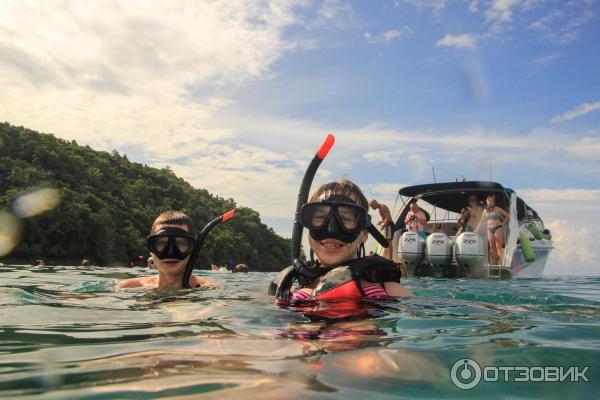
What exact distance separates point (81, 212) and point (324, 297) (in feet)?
94.7

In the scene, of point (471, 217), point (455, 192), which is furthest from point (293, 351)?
point (455, 192)

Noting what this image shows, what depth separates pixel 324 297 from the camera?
286 centimetres

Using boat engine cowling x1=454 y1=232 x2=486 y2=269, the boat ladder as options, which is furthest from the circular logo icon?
the boat ladder

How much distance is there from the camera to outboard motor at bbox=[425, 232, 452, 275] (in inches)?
363

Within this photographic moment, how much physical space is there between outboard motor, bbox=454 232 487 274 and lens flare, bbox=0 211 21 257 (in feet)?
72.9

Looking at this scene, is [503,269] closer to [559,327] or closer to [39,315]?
[559,327]

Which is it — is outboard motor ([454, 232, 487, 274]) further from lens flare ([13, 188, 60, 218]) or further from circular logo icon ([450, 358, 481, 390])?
lens flare ([13, 188, 60, 218])

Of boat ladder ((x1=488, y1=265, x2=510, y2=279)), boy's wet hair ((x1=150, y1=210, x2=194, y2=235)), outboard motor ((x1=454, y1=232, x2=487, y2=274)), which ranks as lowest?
boat ladder ((x1=488, y1=265, x2=510, y2=279))

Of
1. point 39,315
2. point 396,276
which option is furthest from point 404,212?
point 39,315

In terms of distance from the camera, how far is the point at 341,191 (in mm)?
3264

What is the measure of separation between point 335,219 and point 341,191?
0.29 meters

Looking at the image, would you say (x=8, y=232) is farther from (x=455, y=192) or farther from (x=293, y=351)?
(x=293, y=351)

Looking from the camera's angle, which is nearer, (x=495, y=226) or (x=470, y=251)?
(x=470, y=251)

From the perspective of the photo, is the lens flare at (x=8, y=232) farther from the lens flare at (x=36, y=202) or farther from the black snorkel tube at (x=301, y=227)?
the black snorkel tube at (x=301, y=227)
